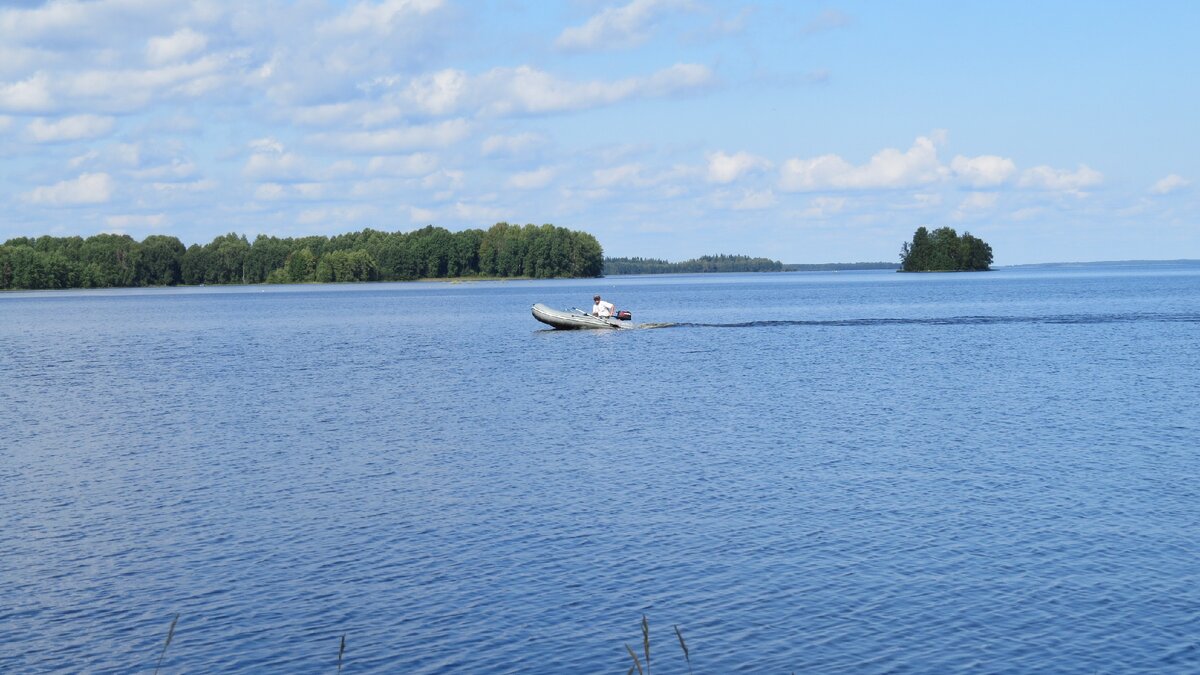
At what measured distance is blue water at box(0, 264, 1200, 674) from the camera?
52.7 ft

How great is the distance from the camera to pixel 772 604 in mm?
17453

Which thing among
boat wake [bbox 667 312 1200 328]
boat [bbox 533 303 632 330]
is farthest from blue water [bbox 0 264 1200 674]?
boat wake [bbox 667 312 1200 328]

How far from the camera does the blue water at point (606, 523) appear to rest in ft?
52.7

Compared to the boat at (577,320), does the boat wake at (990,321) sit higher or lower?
lower

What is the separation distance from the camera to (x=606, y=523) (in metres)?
22.6

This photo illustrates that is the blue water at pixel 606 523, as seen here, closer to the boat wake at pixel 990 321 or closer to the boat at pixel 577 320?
the boat at pixel 577 320

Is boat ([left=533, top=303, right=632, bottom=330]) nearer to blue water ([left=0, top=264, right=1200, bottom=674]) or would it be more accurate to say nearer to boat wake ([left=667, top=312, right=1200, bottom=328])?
boat wake ([left=667, top=312, right=1200, bottom=328])

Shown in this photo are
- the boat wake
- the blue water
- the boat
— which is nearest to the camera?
the blue water

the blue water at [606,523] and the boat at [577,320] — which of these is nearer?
the blue water at [606,523]

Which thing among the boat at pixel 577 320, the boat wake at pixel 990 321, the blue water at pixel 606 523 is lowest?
the blue water at pixel 606 523

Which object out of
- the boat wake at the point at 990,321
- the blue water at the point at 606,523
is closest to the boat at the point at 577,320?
the boat wake at the point at 990,321

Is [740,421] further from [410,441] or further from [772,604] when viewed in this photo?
[772,604]

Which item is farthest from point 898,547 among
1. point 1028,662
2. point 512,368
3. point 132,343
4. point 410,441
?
point 132,343

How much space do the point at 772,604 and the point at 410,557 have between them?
20.2 feet
